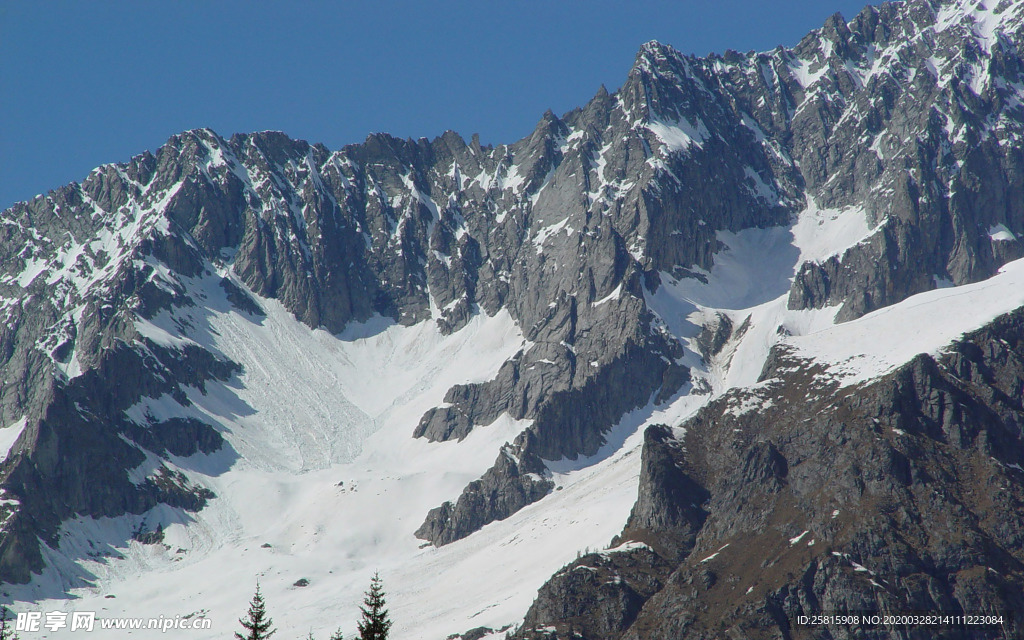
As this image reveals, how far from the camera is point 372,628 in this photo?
289ft

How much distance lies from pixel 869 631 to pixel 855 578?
9593 millimetres

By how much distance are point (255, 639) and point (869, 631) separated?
423ft

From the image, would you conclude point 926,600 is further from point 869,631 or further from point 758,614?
point 758,614

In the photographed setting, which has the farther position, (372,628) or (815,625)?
(815,625)

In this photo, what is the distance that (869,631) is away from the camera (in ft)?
630

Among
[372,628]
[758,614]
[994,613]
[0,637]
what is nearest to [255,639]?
[372,628]

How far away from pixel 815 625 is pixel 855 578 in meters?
10.1

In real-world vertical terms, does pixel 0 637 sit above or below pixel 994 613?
above

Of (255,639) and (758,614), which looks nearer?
(255,639)

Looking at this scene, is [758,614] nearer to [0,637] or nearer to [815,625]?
[815,625]

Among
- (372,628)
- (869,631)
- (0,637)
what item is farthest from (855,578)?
(0,637)

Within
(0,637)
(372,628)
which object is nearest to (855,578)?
(372,628)

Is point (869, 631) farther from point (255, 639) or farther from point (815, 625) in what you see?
point (255, 639)

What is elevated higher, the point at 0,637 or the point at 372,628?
the point at 0,637
